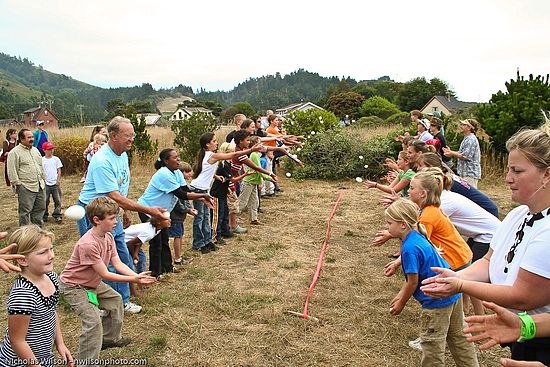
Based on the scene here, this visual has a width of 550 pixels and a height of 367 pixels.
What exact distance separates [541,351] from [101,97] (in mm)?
144300

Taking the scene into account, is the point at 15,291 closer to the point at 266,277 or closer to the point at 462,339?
the point at 462,339

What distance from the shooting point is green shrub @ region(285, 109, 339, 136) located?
14023 mm

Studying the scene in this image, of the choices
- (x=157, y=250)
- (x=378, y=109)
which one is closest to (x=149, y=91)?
(x=378, y=109)

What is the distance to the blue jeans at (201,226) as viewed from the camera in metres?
6.23

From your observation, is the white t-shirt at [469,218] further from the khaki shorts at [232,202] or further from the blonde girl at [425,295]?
the khaki shorts at [232,202]

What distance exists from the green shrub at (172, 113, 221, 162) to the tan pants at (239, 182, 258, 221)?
5.63 m

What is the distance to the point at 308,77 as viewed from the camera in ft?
448

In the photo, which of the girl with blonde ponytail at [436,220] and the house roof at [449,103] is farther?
the house roof at [449,103]

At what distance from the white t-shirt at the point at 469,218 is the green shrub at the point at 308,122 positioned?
9.97 m

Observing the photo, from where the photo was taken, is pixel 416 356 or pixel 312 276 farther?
pixel 312 276

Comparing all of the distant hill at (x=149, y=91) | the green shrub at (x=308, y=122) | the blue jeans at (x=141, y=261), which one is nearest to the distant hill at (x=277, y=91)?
the distant hill at (x=149, y=91)

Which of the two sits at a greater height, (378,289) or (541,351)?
(541,351)

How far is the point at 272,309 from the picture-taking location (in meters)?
4.48

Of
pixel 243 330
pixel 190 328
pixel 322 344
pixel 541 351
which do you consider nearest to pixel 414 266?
pixel 541 351
